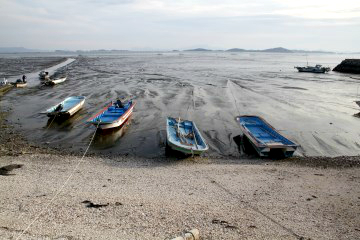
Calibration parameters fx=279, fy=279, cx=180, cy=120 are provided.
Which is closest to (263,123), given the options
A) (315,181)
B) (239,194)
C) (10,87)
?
(315,181)

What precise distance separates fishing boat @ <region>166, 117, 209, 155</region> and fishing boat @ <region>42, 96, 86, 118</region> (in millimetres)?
8095

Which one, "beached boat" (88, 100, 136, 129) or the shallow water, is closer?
the shallow water

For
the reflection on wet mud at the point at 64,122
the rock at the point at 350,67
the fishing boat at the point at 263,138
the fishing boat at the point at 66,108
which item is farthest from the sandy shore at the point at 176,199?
the rock at the point at 350,67

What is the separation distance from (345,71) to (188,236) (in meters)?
70.3

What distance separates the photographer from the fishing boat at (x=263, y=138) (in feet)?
45.5

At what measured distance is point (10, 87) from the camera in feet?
112

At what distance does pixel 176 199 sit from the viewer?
31.2ft

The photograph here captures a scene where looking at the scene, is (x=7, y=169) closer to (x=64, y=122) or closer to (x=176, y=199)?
(x=176, y=199)

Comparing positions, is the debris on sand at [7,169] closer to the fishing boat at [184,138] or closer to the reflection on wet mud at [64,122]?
the reflection on wet mud at [64,122]

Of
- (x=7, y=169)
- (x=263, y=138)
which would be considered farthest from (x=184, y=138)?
(x=7, y=169)

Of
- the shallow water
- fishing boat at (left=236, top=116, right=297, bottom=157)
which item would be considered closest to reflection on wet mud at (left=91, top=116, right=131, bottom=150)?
the shallow water

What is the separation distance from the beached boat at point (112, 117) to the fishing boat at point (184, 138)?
135 inches

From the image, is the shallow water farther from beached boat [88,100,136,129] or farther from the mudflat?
beached boat [88,100,136,129]

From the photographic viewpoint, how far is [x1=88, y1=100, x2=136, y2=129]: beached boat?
671 inches
